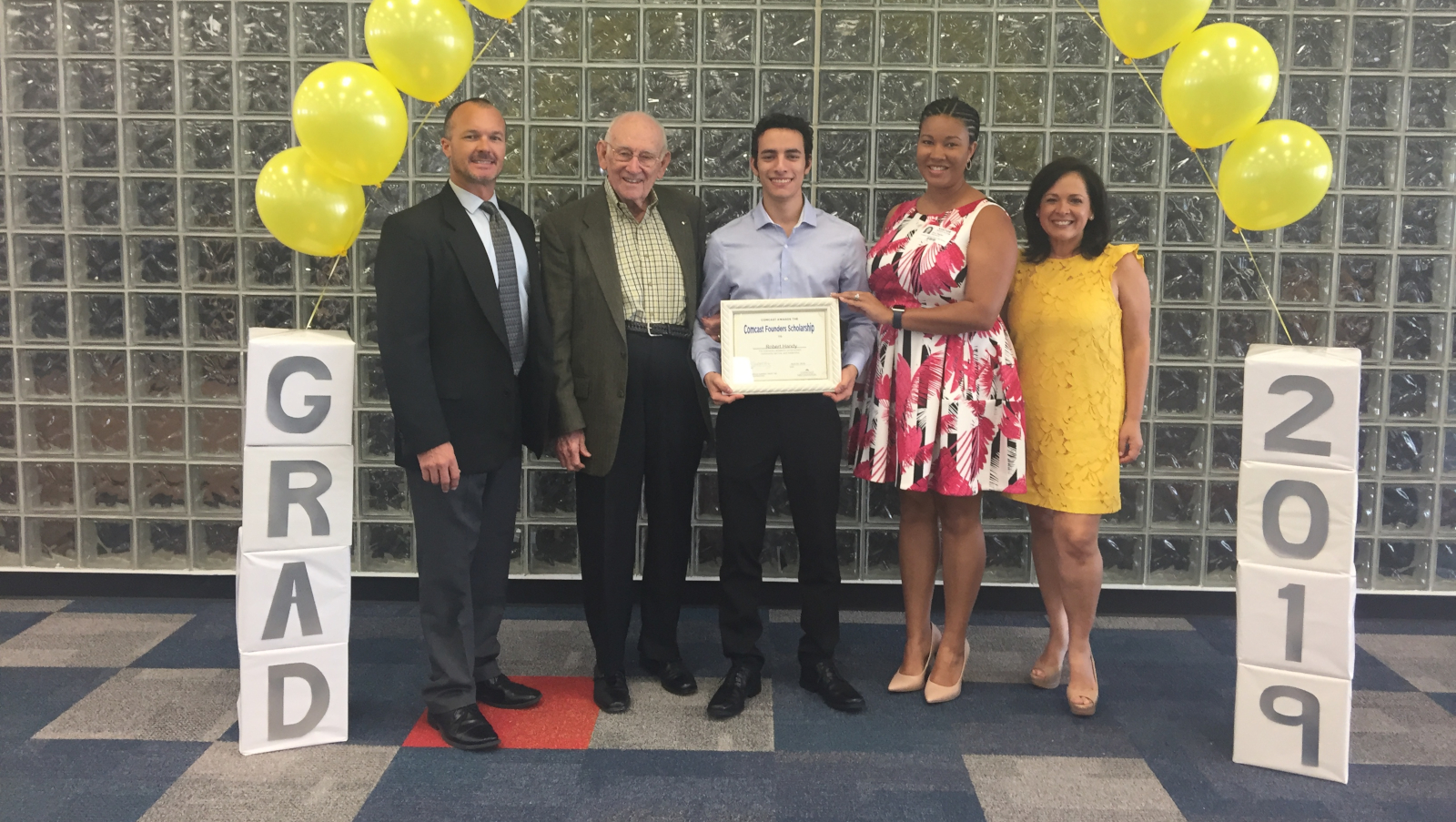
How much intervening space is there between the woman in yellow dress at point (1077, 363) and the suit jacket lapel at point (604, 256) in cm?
113

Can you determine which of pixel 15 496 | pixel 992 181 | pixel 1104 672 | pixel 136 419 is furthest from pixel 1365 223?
pixel 15 496

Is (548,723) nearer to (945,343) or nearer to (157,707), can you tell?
(157,707)

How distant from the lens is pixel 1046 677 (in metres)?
2.76

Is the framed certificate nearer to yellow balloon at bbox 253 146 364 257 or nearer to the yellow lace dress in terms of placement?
the yellow lace dress

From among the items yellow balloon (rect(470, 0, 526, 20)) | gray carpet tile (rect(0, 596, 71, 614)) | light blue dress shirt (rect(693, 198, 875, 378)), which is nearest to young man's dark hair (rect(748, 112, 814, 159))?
Answer: light blue dress shirt (rect(693, 198, 875, 378))

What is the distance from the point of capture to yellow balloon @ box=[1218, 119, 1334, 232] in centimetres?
225

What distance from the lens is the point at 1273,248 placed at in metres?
3.26

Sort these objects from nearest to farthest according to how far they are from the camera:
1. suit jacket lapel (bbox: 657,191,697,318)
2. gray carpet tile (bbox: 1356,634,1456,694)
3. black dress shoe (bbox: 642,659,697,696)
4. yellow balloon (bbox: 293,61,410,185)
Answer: yellow balloon (bbox: 293,61,410,185) → suit jacket lapel (bbox: 657,191,697,318) → black dress shoe (bbox: 642,659,697,696) → gray carpet tile (bbox: 1356,634,1456,694)

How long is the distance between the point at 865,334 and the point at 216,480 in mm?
2502

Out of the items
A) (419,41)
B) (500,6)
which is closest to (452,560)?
(419,41)

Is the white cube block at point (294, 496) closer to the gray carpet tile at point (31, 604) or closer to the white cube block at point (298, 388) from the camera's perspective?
the white cube block at point (298, 388)

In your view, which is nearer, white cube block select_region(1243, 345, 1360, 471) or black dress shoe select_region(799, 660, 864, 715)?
white cube block select_region(1243, 345, 1360, 471)

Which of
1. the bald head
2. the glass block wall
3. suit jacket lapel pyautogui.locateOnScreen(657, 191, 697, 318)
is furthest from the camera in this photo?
the glass block wall

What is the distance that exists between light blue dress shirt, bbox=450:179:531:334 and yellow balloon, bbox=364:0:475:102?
278 mm
